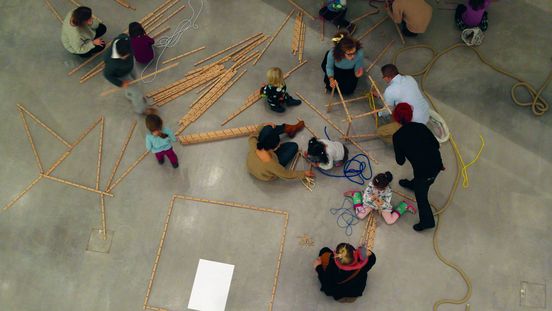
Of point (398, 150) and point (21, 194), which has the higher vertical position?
point (398, 150)

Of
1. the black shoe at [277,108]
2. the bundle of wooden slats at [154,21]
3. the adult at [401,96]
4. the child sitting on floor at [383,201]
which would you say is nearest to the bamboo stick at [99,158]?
the bundle of wooden slats at [154,21]

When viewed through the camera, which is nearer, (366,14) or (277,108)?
(277,108)

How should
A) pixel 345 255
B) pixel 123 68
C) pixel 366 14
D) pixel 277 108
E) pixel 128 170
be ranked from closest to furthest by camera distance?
pixel 345 255 < pixel 123 68 < pixel 128 170 < pixel 277 108 < pixel 366 14

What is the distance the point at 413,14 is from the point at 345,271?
366cm

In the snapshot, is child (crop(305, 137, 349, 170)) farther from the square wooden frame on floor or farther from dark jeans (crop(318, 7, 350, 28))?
dark jeans (crop(318, 7, 350, 28))

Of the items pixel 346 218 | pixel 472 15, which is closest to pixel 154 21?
pixel 346 218

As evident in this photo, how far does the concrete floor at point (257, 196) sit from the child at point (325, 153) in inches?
11.2

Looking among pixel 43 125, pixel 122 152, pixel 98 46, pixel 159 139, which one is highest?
pixel 98 46

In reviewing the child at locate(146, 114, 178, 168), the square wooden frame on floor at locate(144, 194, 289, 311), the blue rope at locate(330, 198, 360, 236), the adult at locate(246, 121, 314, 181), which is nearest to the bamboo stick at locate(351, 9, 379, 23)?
the adult at locate(246, 121, 314, 181)

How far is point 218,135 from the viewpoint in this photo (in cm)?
605

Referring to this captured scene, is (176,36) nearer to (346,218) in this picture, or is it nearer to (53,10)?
(53,10)

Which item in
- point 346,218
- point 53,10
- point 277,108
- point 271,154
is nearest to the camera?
point 271,154

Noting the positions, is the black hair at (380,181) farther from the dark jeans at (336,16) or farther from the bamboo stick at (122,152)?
the bamboo stick at (122,152)

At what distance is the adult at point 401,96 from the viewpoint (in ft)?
18.0
